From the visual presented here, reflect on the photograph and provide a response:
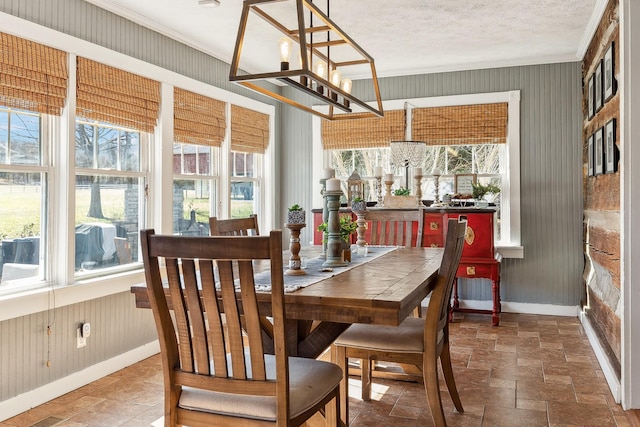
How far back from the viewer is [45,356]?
3.06 m

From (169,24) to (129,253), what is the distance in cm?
177

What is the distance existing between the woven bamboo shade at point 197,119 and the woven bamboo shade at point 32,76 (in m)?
1.10

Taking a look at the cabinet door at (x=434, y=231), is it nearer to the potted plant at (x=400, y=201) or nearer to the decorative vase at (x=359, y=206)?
the potted plant at (x=400, y=201)

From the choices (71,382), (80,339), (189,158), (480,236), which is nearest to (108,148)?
(189,158)

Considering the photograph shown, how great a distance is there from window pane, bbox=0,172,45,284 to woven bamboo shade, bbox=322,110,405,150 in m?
3.28

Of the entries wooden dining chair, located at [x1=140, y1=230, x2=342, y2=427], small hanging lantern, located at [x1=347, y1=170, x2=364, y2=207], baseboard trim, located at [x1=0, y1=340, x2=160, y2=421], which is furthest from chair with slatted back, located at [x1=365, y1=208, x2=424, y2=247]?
wooden dining chair, located at [x1=140, y1=230, x2=342, y2=427]

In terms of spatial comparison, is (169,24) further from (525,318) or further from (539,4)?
(525,318)

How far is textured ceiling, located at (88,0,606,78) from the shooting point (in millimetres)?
3596

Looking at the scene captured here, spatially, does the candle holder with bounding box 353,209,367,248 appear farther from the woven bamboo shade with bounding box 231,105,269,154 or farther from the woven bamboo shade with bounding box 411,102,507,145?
the woven bamboo shade with bounding box 411,102,507,145

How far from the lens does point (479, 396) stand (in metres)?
3.02

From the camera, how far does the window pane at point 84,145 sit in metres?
3.35

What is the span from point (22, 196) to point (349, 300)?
2240 millimetres

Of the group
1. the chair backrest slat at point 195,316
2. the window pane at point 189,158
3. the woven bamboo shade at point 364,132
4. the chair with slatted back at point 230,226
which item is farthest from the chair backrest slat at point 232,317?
the woven bamboo shade at point 364,132

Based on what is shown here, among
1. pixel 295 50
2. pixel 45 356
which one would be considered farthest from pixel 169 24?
pixel 45 356
